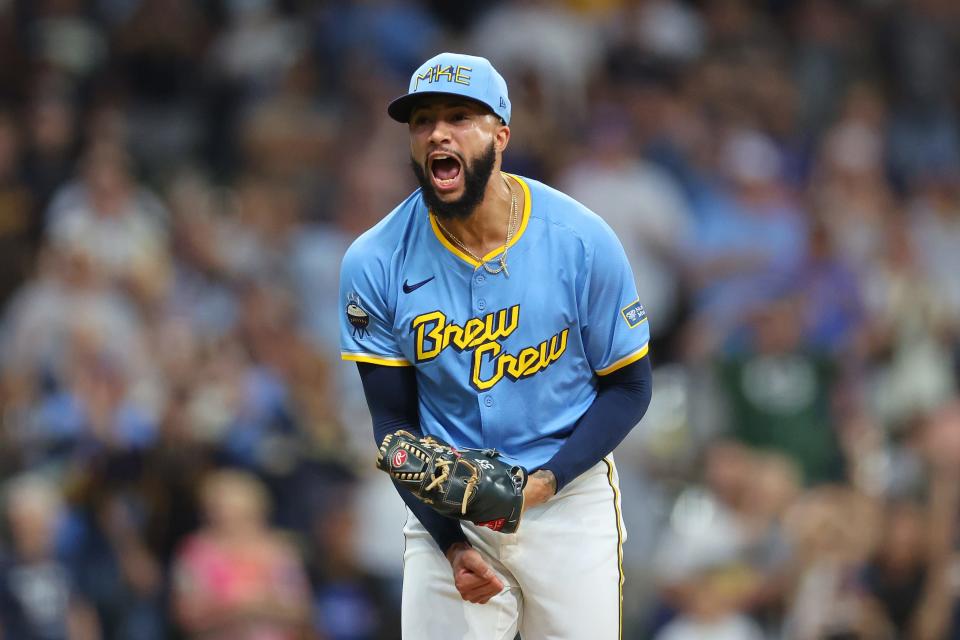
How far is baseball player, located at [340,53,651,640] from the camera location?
421 cm

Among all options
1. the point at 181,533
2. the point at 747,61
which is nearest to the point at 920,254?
the point at 747,61

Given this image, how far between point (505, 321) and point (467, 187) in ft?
1.28

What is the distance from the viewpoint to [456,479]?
3930 millimetres

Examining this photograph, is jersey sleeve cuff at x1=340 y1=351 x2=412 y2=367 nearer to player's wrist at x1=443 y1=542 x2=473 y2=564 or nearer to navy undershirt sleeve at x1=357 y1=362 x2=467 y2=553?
navy undershirt sleeve at x1=357 y1=362 x2=467 y2=553

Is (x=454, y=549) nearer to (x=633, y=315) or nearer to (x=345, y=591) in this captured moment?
(x=633, y=315)

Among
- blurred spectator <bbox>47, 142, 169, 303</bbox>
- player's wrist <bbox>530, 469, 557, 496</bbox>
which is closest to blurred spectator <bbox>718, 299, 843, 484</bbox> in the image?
blurred spectator <bbox>47, 142, 169, 303</bbox>

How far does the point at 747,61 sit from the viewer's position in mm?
11211

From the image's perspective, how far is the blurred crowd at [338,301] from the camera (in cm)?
785

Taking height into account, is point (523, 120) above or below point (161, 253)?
above

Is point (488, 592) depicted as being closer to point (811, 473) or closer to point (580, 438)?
point (580, 438)

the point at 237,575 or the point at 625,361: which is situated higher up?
the point at 625,361

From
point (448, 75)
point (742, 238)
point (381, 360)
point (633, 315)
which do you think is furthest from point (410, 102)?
point (742, 238)

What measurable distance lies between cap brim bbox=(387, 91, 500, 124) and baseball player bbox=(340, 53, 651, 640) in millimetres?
15

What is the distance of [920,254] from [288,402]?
443cm
